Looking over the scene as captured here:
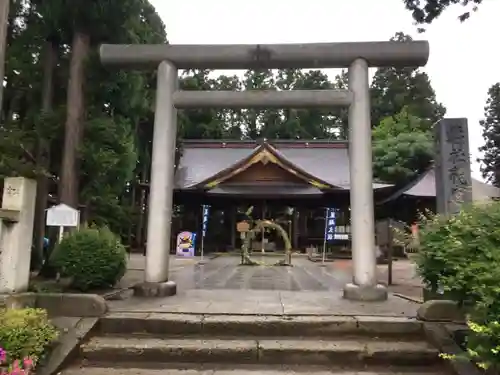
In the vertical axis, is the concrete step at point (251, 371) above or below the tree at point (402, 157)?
below

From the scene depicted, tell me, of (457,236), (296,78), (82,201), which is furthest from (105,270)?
(296,78)

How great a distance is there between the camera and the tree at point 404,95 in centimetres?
4428

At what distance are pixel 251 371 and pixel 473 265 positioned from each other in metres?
2.20

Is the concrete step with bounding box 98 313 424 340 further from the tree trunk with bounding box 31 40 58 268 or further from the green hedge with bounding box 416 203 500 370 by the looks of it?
the tree trunk with bounding box 31 40 58 268

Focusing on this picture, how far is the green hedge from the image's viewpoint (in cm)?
334

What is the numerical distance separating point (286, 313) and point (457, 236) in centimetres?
216

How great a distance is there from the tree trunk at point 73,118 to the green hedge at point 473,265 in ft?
25.8

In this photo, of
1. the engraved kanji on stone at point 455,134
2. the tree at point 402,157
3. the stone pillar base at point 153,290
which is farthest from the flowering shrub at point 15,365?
the tree at point 402,157

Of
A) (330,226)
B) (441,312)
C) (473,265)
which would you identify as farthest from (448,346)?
(330,226)

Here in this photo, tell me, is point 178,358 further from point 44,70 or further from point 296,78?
point 296,78

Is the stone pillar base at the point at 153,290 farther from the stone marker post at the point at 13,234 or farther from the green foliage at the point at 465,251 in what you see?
the green foliage at the point at 465,251

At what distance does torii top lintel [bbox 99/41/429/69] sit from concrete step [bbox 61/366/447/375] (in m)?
4.78

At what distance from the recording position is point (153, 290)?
679 cm

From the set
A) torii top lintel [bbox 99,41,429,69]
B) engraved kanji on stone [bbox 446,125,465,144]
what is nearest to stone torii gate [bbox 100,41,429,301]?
torii top lintel [bbox 99,41,429,69]
